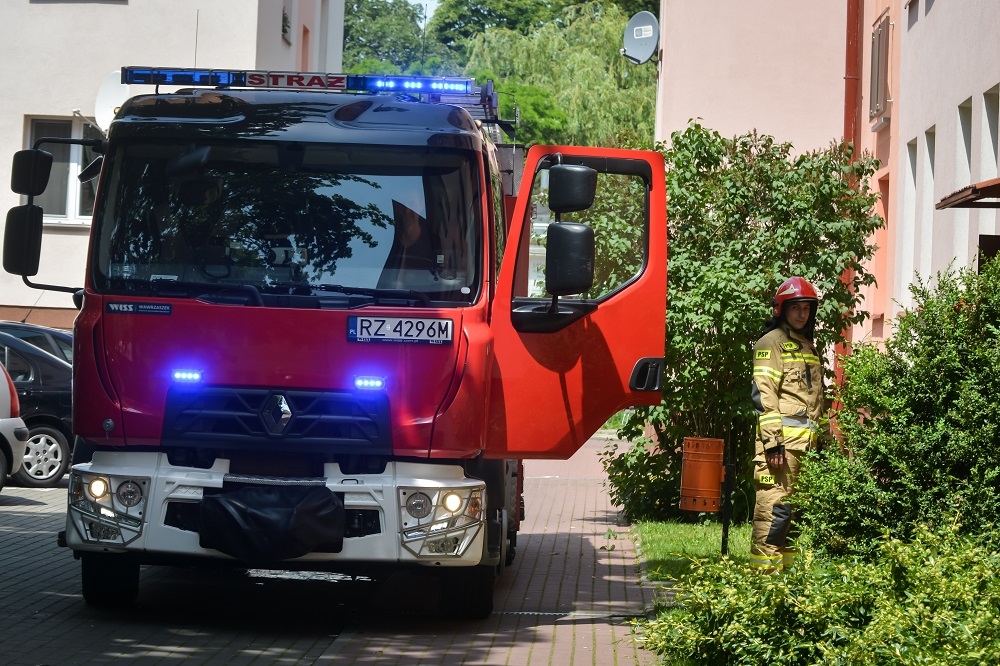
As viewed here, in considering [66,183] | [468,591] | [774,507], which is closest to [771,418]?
[774,507]

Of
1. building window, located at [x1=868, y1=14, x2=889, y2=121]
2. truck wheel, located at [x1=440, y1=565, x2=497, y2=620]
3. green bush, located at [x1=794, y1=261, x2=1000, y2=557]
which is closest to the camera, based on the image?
green bush, located at [x1=794, y1=261, x2=1000, y2=557]

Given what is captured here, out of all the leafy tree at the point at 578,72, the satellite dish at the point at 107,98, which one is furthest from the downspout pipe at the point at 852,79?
the leafy tree at the point at 578,72

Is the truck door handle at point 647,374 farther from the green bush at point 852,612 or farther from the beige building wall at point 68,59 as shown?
the beige building wall at point 68,59

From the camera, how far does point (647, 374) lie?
8.55 metres

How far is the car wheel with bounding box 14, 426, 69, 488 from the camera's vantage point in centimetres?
1617

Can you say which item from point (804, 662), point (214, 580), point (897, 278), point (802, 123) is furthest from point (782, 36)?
point (804, 662)

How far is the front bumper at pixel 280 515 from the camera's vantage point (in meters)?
7.82

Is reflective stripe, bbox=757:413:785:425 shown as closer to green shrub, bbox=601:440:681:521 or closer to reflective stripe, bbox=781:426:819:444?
reflective stripe, bbox=781:426:819:444

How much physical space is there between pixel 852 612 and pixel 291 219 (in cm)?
382

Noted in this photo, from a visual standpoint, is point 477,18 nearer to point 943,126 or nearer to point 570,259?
point 943,126

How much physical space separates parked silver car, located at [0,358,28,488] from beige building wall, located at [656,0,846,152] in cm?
1315

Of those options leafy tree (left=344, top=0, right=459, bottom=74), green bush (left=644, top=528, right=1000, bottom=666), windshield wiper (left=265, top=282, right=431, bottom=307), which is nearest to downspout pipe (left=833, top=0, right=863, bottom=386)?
windshield wiper (left=265, top=282, right=431, bottom=307)

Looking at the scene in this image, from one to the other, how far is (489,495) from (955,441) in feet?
9.88

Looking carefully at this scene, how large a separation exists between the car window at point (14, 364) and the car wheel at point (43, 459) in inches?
24.4
